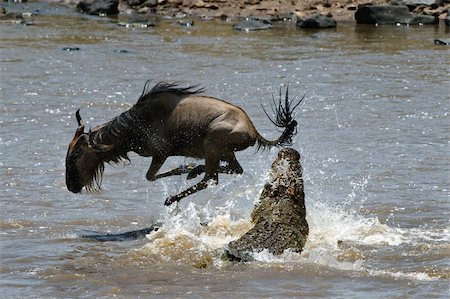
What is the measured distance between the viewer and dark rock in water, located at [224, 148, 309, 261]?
730 cm

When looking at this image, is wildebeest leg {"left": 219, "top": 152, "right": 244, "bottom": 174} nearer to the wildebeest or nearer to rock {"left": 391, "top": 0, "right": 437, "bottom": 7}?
the wildebeest

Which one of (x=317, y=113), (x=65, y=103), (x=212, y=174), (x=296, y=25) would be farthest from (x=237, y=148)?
(x=296, y=25)

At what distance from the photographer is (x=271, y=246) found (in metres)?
7.32

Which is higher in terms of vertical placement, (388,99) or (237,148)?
(237,148)

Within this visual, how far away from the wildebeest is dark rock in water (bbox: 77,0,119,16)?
19.3 meters

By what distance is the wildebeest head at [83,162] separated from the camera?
28.3 feet

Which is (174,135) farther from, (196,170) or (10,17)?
(10,17)

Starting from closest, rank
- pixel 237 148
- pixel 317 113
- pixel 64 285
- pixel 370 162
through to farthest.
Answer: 1. pixel 64 285
2. pixel 237 148
3. pixel 370 162
4. pixel 317 113

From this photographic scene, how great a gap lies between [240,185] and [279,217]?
2509 mm

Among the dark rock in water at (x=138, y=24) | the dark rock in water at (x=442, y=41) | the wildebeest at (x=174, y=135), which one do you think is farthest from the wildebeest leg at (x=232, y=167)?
the dark rock in water at (x=138, y=24)

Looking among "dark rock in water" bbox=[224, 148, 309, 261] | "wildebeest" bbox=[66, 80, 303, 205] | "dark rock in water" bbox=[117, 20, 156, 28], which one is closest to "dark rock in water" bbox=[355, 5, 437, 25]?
"dark rock in water" bbox=[117, 20, 156, 28]

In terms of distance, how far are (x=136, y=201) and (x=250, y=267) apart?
258 cm

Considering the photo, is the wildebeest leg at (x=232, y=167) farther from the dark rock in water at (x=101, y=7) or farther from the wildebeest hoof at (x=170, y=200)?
the dark rock in water at (x=101, y=7)

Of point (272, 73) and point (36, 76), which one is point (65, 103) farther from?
point (272, 73)
